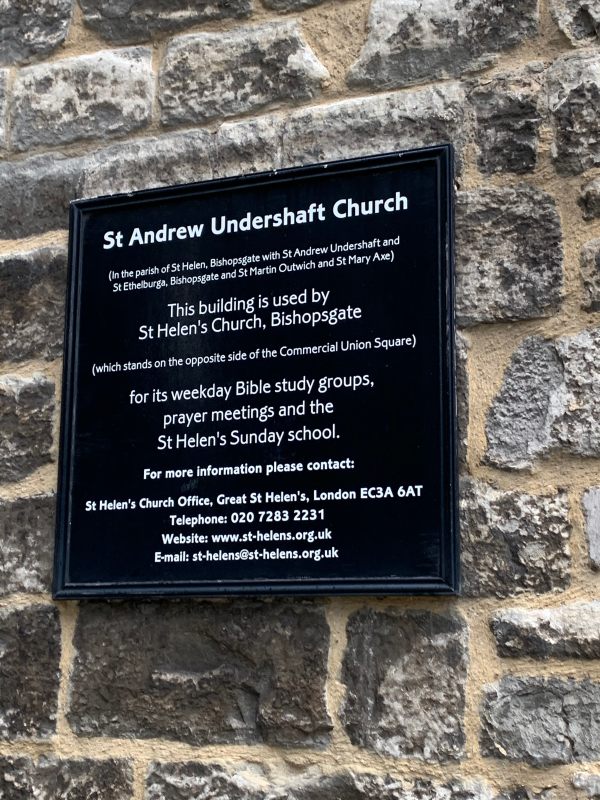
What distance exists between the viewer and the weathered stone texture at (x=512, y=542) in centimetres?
235

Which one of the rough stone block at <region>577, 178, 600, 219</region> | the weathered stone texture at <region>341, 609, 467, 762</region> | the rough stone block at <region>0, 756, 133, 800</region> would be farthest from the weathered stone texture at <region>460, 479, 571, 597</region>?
the rough stone block at <region>0, 756, 133, 800</region>

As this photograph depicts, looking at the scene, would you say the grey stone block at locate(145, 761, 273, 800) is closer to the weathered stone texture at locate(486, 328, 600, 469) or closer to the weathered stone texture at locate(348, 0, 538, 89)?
the weathered stone texture at locate(486, 328, 600, 469)

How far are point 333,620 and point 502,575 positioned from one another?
38 cm

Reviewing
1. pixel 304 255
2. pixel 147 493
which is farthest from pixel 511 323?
pixel 147 493

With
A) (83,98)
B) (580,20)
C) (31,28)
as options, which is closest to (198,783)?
(83,98)

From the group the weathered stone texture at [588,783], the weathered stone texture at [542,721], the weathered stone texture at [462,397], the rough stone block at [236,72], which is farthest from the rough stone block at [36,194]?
the weathered stone texture at [588,783]

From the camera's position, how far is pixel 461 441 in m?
2.46

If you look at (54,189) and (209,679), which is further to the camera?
(54,189)

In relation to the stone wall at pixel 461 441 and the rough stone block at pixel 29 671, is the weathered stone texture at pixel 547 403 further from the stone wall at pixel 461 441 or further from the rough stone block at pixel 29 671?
the rough stone block at pixel 29 671

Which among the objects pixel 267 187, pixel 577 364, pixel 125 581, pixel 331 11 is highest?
pixel 331 11

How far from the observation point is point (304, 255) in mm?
2668

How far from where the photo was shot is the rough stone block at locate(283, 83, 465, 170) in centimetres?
265

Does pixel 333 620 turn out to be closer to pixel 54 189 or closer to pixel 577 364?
pixel 577 364

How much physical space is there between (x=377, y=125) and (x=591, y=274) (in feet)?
2.07
